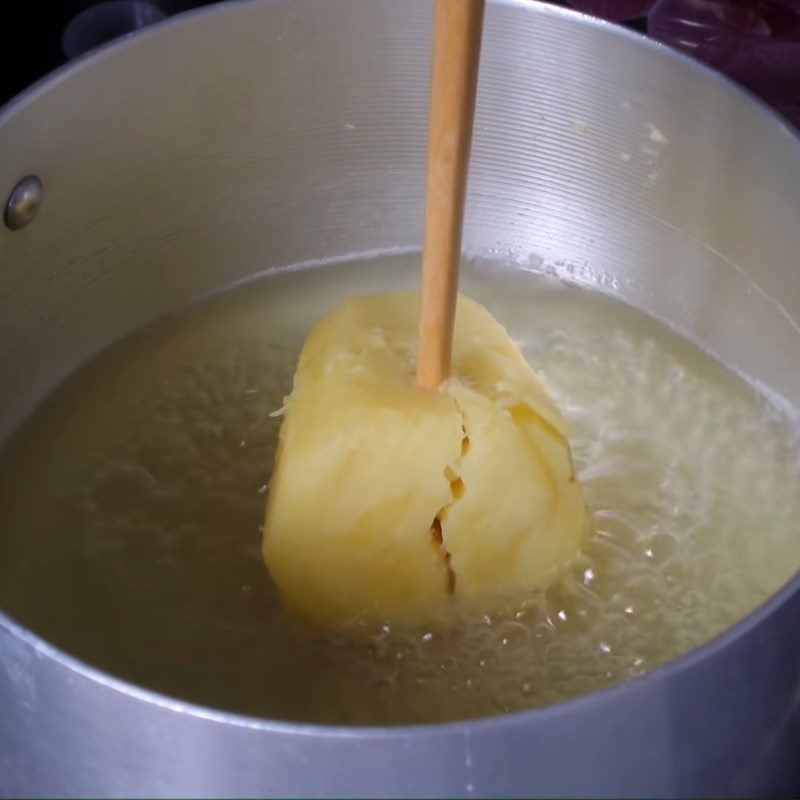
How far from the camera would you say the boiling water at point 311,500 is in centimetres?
67

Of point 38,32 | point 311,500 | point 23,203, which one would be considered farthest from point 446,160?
point 38,32

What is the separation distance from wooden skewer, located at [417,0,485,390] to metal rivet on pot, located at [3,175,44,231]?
0.97 ft

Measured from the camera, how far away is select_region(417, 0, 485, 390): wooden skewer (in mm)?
514

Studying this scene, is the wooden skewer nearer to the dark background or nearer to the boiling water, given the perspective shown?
the boiling water

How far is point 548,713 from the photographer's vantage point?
0.42 metres

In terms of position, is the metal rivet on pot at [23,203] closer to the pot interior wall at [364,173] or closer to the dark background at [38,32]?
the pot interior wall at [364,173]

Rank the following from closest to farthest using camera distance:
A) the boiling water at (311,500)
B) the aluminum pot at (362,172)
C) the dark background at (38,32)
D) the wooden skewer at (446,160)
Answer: the wooden skewer at (446,160) < the boiling water at (311,500) < the aluminum pot at (362,172) < the dark background at (38,32)

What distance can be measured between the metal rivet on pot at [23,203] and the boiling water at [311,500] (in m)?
0.13

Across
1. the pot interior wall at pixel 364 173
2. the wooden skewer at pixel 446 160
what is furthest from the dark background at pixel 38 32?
the wooden skewer at pixel 446 160

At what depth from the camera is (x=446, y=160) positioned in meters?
0.55

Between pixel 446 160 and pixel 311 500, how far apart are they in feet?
0.66

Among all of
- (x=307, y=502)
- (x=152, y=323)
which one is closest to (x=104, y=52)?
(x=152, y=323)

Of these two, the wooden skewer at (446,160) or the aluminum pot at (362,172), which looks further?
the aluminum pot at (362,172)

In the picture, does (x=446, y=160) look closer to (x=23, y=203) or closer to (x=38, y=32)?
(x=23, y=203)
